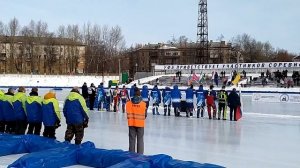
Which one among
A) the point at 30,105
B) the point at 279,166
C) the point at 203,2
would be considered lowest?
the point at 279,166

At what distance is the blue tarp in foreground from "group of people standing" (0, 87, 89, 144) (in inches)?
23.4

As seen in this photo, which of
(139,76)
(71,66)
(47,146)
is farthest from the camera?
(71,66)

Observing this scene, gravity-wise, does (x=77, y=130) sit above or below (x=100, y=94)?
below

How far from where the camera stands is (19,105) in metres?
9.70

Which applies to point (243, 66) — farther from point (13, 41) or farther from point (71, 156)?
point (13, 41)

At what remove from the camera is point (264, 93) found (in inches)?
921

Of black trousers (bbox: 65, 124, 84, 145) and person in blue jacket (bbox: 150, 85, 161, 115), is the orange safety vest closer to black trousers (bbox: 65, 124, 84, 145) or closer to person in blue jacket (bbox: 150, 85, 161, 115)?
black trousers (bbox: 65, 124, 84, 145)

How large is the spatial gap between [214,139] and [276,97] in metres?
13.5

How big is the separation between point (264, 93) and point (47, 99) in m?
17.1

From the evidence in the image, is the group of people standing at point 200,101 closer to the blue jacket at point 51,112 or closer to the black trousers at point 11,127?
the black trousers at point 11,127

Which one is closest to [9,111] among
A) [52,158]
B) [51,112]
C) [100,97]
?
[51,112]

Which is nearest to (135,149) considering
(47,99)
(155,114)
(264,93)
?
(47,99)

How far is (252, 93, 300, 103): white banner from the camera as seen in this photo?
21.8 metres

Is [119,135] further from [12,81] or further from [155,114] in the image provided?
[12,81]
